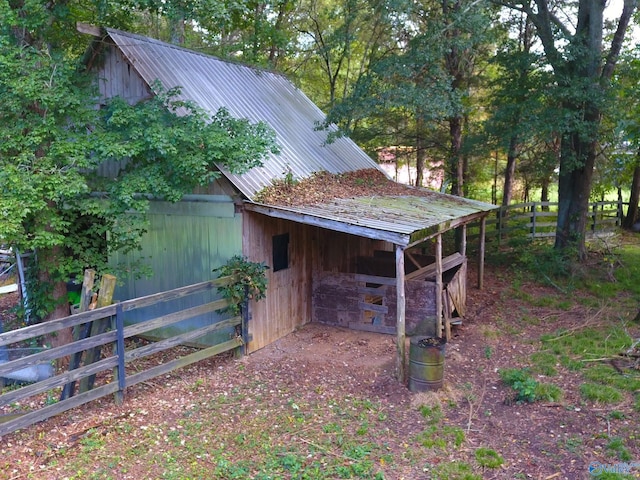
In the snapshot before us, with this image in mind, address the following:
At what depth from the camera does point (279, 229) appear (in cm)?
959

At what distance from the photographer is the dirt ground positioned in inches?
230

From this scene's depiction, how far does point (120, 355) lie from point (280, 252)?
143 inches

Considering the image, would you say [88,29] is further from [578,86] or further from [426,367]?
[578,86]

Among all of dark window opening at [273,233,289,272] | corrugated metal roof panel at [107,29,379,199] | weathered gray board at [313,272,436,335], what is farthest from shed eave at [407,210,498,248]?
corrugated metal roof panel at [107,29,379,199]

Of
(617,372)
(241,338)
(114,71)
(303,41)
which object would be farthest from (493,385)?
(303,41)

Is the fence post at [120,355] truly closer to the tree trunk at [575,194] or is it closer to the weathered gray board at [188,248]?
the weathered gray board at [188,248]

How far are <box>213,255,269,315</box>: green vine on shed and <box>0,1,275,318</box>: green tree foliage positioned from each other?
1413 millimetres

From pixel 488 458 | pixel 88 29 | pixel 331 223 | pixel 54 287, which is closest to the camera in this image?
pixel 488 458

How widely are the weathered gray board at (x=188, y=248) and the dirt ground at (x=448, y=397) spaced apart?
1.39 metres

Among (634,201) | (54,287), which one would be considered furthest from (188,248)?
(634,201)

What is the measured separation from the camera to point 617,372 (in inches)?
318

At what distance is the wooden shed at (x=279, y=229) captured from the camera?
8.51 m

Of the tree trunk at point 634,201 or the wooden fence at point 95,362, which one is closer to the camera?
the wooden fence at point 95,362

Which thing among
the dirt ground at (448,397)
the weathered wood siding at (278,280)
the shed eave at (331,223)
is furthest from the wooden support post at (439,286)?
the weathered wood siding at (278,280)
